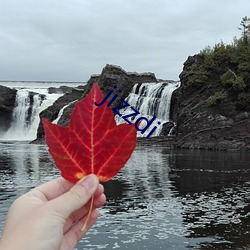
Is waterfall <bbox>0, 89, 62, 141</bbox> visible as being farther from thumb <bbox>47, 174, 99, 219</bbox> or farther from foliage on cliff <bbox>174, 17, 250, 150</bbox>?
thumb <bbox>47, 174, 99, 219</bbox>

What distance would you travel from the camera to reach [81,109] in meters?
1.93

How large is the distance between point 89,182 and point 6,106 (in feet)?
230

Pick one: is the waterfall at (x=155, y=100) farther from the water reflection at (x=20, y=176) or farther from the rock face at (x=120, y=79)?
the water reflection at (x=20, y=176)

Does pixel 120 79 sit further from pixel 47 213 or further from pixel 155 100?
pixel 47 213

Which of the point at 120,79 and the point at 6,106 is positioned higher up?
the point at 120,79

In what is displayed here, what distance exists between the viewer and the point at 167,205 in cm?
1540

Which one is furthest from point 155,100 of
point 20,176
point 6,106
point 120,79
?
point 20,176

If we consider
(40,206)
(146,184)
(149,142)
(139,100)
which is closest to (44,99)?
(139,100)

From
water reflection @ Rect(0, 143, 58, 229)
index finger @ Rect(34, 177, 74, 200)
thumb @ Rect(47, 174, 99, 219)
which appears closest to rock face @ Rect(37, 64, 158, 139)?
water reflection @ Rect(0, 143, 58, 229)

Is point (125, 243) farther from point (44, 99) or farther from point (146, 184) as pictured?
point (44, 99)

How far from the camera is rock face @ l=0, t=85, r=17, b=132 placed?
69.4 meters

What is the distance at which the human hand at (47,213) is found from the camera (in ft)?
6.04

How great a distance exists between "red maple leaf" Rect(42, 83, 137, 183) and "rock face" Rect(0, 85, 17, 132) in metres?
69.6

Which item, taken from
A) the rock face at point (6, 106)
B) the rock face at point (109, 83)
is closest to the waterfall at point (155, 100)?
the rock face at point (109, 83)
